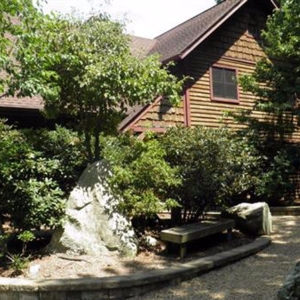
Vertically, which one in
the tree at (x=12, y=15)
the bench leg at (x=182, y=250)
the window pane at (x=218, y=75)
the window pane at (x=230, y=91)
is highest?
the window pane at (x=218, y=75)

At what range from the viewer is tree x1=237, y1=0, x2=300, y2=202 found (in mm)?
12366

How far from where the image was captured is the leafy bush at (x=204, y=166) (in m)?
7.47

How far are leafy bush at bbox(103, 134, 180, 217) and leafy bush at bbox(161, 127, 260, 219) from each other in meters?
0.34

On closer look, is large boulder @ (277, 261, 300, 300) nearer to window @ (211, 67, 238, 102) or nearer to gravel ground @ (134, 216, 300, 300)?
gravel ground @ (134, 216, 300, 300)

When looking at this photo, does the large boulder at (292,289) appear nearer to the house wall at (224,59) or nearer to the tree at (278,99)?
the tree at (278,99)

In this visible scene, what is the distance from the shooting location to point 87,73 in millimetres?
6754

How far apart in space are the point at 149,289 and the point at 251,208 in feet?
11.8

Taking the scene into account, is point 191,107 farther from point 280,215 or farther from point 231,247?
point 231,247

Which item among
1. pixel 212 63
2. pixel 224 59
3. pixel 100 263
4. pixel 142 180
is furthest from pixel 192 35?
pixel 100 263

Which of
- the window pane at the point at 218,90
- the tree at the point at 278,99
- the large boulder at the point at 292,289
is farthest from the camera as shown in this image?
the window pane at the point at 218,90

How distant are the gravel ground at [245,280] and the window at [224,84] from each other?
8.52m

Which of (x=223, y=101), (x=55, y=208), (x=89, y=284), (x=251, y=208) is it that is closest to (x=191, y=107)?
(x=223, y=101)

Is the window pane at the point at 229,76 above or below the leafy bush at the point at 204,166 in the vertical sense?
above

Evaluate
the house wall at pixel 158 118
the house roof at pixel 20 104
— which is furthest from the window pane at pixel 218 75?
the house roof at pixel 20 104
